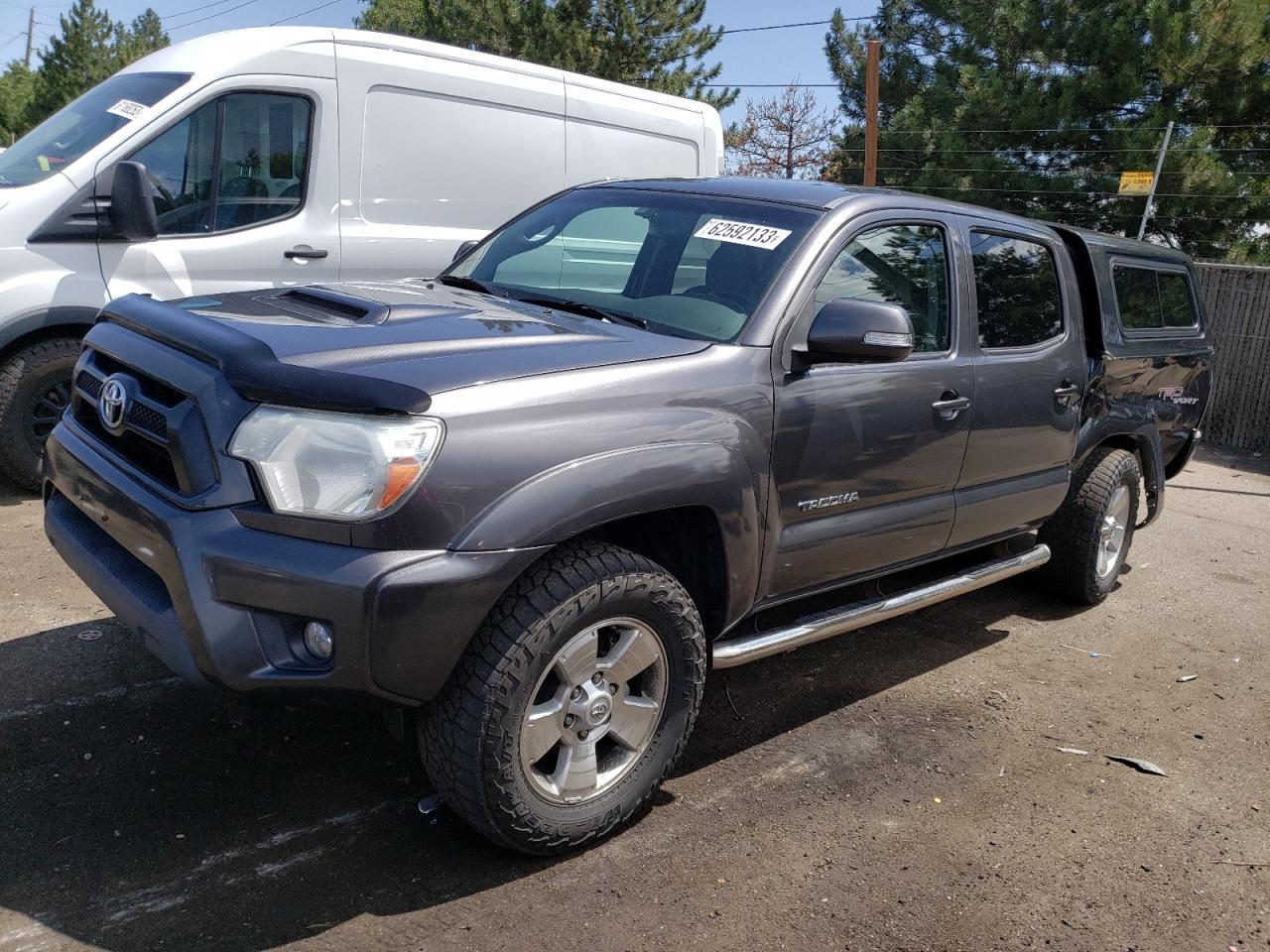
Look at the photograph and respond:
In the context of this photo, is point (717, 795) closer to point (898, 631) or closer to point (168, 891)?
point (168, 891)

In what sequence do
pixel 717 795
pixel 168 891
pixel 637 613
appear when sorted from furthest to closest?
pixel 717 795, pixel 637 613, pixel 168 891

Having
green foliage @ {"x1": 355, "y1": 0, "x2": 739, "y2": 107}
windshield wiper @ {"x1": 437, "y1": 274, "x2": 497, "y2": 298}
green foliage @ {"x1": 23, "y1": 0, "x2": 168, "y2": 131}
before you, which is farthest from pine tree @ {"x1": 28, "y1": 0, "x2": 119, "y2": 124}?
windshield wiper @ {"x1": 437, "y1": 274, "x2": 497, "y2": 298}

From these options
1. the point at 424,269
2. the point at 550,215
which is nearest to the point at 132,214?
the point at 424,269

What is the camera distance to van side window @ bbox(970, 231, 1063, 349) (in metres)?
4.24

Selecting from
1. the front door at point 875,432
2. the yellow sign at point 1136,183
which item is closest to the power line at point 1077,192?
the yellow sign at point 1136,183

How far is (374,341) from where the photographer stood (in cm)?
Result: 279

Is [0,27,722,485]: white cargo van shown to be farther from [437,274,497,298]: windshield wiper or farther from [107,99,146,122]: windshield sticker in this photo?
[437,274,497,298]: windshield wiper

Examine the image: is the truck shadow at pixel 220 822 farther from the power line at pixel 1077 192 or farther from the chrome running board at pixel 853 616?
the power line at pixel 1077 192

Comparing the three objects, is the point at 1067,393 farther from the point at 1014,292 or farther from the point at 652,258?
the point at 652,258

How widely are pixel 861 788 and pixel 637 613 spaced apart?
3.66 ft

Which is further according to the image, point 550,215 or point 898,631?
point 898,631

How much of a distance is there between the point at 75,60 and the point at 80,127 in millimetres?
55327

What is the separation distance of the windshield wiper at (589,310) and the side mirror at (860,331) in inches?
21.9

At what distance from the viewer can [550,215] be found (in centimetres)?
432
